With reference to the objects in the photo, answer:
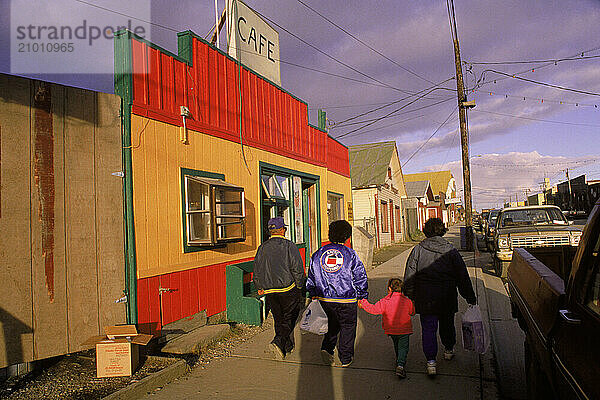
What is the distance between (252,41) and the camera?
30.9 feet

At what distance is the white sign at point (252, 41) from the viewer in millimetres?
8711

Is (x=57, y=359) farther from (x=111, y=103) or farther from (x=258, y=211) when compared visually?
(x=258, y=211)

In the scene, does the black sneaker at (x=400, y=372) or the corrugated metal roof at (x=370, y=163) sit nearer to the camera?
the black sneaker at (x=400, y=372)

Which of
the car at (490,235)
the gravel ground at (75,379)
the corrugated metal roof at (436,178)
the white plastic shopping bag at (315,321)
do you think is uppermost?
the corrugated metal roof at (436,178)

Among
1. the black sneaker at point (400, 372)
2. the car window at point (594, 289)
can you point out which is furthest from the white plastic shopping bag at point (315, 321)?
the car window at point (594, 289)

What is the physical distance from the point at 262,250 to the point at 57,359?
2729 mm

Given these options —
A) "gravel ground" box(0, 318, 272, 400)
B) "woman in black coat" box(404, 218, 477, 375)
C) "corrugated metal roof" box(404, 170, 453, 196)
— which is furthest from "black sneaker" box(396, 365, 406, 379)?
"corrugated metal roof" box(404, 170, 453, 196)

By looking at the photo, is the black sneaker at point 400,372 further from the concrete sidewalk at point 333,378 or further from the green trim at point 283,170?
the green trim at point 283,170

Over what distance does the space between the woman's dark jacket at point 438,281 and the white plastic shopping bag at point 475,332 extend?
0.47 ft

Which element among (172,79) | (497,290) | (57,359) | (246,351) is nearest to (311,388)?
(246,351)

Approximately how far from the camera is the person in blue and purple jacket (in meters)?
4.82

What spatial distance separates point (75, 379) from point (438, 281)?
161 inches

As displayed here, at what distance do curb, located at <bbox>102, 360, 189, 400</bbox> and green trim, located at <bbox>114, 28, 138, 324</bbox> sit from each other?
941 mm

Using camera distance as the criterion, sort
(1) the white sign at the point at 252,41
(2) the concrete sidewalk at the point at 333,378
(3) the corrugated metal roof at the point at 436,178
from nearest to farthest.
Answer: (2) the concrete sidewalk at the point at 333,378
(1) the white sign at the point at 252,41
(3) the corrugated metal roof at the point at 436,178
